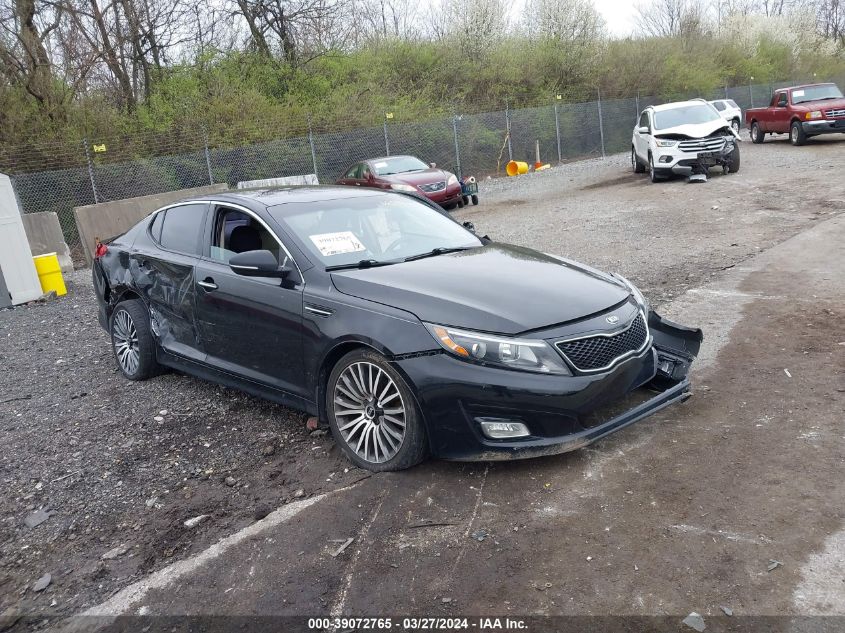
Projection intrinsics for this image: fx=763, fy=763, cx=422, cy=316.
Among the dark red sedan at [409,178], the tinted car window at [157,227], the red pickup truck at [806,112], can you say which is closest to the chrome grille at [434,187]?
the dark red sedan at [409,178]

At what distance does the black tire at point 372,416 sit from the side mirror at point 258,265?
764mm

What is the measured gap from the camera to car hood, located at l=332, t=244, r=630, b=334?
4.05 metres

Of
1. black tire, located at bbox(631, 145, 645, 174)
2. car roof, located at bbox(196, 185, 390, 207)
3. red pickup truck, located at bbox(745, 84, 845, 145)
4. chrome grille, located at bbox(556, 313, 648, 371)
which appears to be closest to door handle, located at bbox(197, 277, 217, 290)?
car roof, located at bbox(196, 185, 390, 207)

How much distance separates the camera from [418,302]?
13.7 feet

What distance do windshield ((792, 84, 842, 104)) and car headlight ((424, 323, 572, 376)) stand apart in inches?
896

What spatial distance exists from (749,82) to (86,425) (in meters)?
46.7

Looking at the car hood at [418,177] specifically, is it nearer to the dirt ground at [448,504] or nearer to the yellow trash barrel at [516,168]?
the yellow trash barrel at [516,168]

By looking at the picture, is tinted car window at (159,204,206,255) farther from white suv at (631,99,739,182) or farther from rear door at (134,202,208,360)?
white suv at (631,99,739,182)

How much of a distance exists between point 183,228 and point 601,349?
11.2 feet

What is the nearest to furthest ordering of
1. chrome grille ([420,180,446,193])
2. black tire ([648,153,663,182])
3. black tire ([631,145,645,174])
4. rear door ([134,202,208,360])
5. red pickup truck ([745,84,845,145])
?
rear door ([134,202,208,360]), black tire ([648,153,663,182]), chrome grille ([420,180,446,193]), black tire ([631,145,645,174]), red pickup truck ([745,84,845,145])

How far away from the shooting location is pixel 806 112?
72.7 feet

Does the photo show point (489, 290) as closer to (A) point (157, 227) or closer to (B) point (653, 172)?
(A) point (157, 227)

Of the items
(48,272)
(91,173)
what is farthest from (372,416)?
(91,173)

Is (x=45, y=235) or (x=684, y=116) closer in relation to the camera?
(x=45, y=235)
